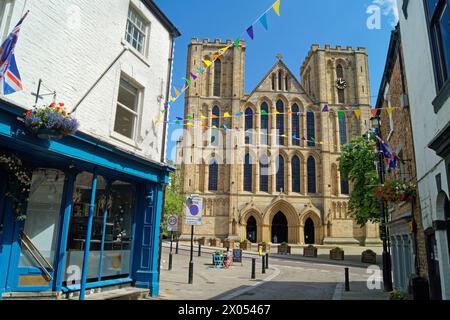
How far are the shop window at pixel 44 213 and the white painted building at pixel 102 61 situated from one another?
4.41 ft

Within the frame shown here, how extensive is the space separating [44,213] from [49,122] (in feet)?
8.03

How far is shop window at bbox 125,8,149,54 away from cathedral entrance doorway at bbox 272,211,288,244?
34240 millimetres

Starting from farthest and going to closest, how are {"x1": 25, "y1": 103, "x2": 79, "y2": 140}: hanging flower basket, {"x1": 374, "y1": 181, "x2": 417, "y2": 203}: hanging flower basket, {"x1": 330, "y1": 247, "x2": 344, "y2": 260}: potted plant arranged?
{"x1": 330, "y1": 247, "x2": 344, "y2": 260}: potted plant, {"x1": 374, "y1": 181, "x2": 417, "y2": 203}: hanging flower basket, {"x1": 25, "y1": 103, "x2": 79, "y2": 140}: hanging flower basket

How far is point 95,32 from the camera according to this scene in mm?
8172

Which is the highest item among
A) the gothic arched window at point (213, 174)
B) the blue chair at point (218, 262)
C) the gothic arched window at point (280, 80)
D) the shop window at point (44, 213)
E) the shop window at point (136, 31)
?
the gothic arched window at point (280, 80)

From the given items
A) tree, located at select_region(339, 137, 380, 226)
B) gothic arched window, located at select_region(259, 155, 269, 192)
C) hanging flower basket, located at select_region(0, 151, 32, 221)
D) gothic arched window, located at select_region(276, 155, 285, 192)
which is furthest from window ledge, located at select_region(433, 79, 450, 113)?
gothic arched window, located at select_region(276, 155, 285, 192)

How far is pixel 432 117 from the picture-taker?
25.5 ft

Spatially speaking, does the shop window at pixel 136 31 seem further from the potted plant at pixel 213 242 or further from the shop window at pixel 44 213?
the potted plant at pixel 213 242

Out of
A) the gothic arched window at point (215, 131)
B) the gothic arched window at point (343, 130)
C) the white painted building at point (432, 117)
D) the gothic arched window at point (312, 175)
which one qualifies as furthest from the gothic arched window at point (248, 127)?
the white painted building at point (432, 117)

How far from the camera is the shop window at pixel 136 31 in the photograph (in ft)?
31.8

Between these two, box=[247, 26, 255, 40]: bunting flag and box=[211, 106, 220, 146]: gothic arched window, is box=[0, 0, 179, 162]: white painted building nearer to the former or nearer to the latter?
box=[247, 26, 255, 40]: bunting flag

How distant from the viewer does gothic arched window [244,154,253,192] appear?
41250 mm

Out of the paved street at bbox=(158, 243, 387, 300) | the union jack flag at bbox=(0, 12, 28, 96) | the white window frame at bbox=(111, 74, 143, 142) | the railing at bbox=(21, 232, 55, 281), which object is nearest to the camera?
the union jack flag at bbox=(0, 12, 28, 96)
